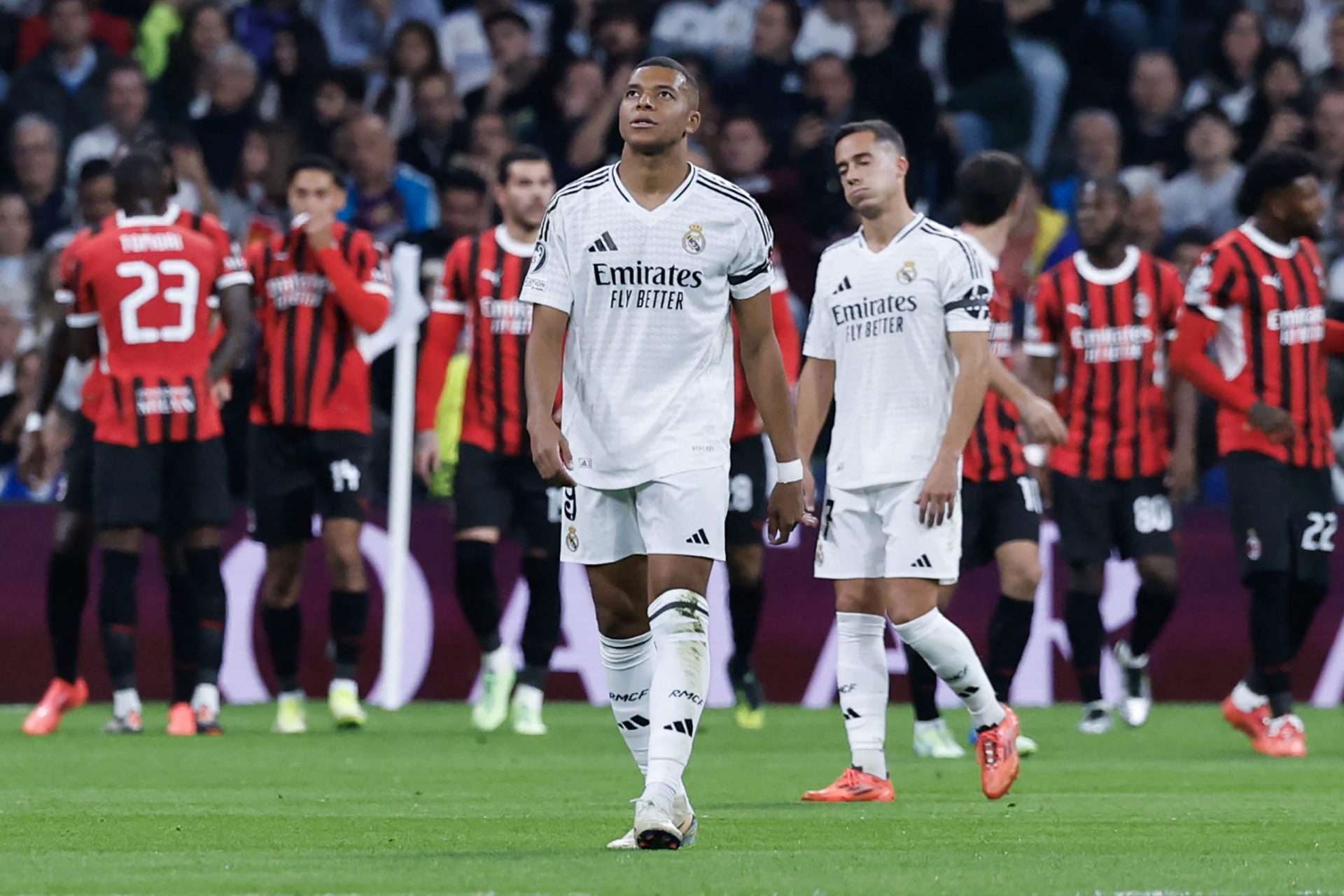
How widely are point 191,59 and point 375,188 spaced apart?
2.48 m

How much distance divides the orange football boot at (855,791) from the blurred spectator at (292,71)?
10132 mm

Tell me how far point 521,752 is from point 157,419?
226 centimetres

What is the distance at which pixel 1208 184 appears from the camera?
15.8m

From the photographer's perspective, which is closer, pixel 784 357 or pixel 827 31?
pixel 784 357

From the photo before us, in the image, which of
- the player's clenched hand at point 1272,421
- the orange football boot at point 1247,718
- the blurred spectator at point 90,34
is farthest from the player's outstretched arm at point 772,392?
the blurred spectator at point 90,34

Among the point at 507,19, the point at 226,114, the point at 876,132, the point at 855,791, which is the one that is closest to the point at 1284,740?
the point at 855,791

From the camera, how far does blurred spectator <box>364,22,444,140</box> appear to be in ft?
54.5

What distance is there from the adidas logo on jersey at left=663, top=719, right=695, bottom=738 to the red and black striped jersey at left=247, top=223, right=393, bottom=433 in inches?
218

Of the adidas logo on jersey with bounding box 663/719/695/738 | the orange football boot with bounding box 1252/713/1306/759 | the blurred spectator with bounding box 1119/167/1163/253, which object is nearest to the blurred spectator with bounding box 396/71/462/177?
the blurred spectator with bounding box 1119/167/1163/253

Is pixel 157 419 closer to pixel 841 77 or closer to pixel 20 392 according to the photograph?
pixel 20 392

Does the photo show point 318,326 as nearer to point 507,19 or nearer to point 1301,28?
point 507,19

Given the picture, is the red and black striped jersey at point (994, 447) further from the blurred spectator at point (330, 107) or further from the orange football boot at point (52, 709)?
the blurred spectator at point (330, 107)

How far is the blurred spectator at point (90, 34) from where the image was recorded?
1722 centimetres

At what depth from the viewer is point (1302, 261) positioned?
32.6 feet
